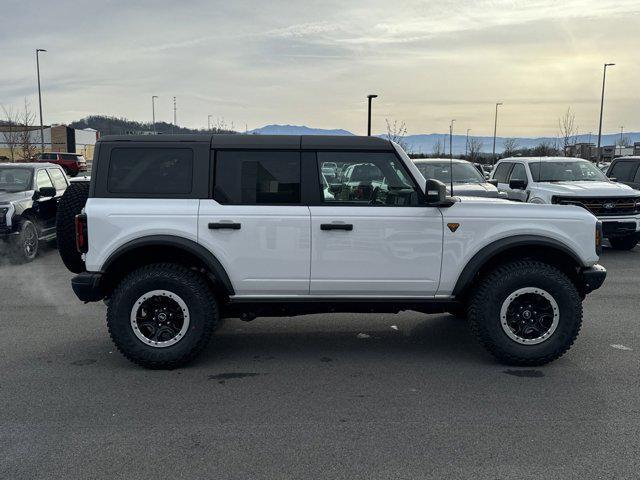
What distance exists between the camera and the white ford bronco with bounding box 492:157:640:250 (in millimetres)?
10758

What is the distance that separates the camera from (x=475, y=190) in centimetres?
1125

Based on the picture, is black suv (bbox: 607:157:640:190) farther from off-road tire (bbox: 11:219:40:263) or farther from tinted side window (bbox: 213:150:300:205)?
off-road tire (bbox: 11:219:40:263)

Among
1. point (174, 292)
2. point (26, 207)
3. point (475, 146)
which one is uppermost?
point (475, 146)

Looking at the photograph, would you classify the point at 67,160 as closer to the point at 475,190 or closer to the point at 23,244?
the point at 23,244

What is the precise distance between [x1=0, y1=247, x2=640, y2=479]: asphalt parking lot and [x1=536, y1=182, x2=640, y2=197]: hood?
17.0ft

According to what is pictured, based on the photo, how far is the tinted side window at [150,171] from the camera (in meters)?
4.82

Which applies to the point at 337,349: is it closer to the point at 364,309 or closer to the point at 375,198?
the point at 364,309

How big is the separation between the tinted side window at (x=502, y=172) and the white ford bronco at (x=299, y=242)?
8.72 metres

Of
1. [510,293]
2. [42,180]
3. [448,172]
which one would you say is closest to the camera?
[510,293]

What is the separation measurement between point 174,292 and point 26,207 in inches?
271

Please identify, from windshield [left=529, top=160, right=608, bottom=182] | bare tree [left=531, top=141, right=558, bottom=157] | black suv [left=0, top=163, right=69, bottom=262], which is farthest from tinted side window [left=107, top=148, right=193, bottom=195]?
bare tree [left=531, top=141, right=558, bottom=157]

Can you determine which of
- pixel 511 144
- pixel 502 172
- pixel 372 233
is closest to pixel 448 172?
pixel 502 172

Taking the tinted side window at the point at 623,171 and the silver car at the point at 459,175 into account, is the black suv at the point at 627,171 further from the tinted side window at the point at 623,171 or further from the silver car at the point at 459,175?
the silver car at the point at 459,175

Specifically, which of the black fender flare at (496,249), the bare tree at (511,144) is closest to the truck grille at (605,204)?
the black fender flare at (496,249)
